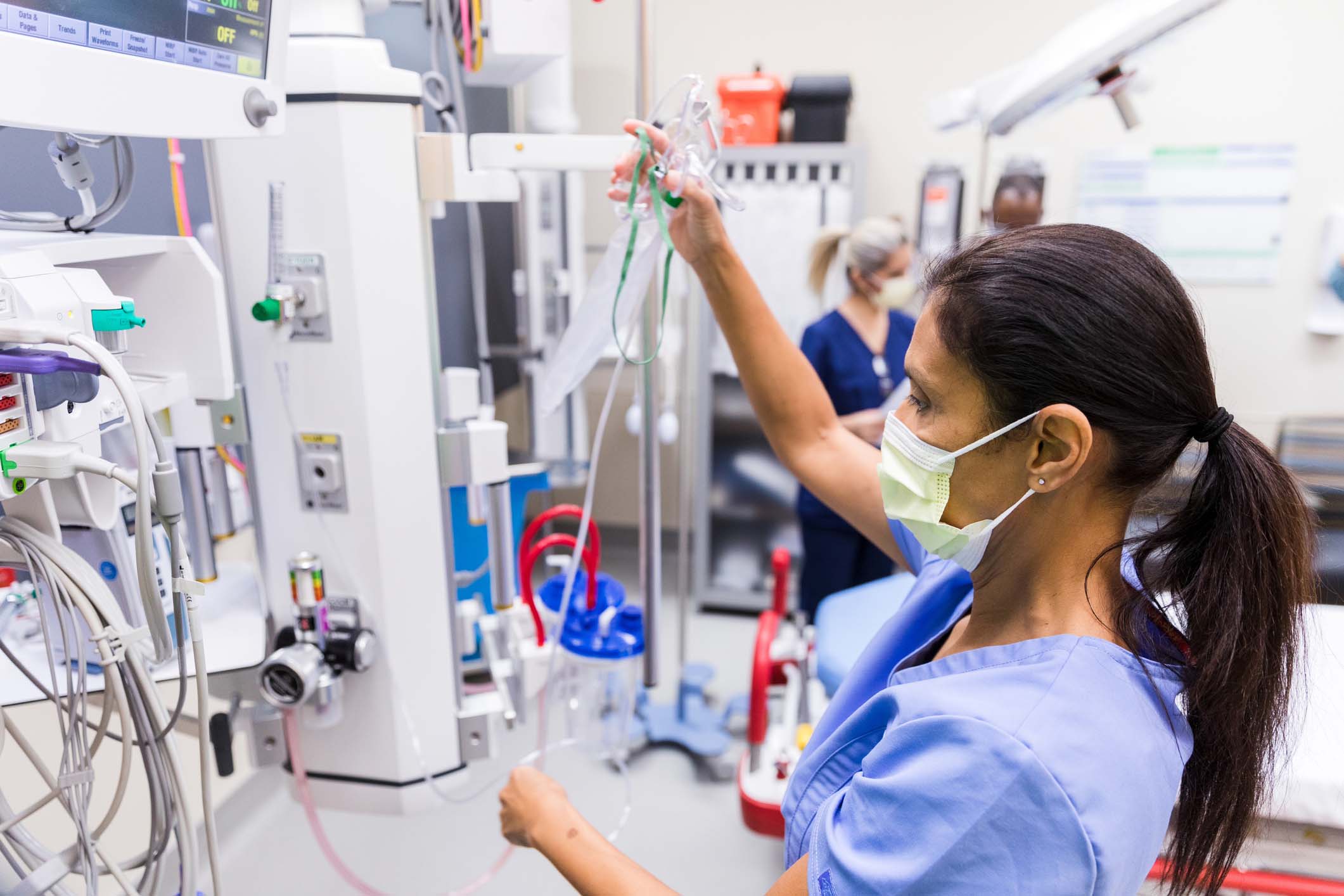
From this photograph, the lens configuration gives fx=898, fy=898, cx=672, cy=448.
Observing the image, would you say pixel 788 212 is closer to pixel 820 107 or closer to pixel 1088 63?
pixel 820 107

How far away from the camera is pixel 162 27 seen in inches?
30.5

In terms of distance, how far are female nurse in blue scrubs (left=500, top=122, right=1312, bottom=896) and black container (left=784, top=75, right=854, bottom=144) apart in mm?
2090

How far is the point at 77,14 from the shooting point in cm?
69

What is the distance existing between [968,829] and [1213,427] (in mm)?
376

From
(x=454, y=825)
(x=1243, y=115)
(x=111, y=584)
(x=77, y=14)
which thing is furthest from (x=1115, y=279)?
(x=1243, y=115)

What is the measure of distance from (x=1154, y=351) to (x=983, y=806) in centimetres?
36

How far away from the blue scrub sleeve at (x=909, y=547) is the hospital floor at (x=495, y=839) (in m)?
1.04

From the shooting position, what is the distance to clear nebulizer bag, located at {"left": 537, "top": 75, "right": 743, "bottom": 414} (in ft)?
3.46

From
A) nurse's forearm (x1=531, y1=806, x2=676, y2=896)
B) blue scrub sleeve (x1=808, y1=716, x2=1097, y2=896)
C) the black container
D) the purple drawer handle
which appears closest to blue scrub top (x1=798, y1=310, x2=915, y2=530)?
the black container

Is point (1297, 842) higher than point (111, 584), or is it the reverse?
point (111, 584)

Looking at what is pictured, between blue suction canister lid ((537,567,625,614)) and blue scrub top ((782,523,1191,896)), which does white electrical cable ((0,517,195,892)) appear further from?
blue suction canister lid ((537,567,625,614))

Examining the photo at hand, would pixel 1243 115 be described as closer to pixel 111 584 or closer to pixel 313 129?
pixel 313 129

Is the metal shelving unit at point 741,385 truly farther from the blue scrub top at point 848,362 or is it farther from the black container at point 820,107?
the blue scrub top at point 848,362

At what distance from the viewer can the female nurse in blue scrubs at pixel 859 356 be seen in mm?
2369
